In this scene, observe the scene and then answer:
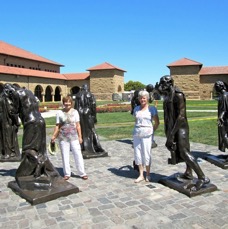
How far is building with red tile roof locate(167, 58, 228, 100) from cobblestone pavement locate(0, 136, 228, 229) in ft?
167

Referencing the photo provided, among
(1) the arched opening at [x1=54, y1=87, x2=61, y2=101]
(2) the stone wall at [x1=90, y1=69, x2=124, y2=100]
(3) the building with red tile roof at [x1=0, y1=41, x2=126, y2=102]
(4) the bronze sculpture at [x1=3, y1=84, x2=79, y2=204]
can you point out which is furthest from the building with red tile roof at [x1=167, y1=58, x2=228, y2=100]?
(4) the bronze sculpture at [x1=3, y1=84, x2=79, y2=204]

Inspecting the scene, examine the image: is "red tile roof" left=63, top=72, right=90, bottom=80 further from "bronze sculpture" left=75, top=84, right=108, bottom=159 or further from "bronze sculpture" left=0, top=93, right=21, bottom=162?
"bronze sculpture" left=75, top=84, right=108, bottom=159

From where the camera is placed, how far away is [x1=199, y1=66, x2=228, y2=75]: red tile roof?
2063 inches

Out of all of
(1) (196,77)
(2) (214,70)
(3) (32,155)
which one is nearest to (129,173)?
(3) (32,155)

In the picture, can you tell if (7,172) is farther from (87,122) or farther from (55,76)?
(55,76)

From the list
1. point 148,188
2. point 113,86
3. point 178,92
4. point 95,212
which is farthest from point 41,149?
point 113,86

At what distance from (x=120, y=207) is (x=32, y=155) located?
1.82 metres

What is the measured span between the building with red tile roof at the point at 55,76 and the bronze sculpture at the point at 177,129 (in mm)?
43205

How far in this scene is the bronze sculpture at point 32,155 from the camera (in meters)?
4.87

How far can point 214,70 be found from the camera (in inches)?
2130

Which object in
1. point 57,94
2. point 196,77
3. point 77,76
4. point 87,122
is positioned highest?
point 77,76

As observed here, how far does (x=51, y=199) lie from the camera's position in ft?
15.2

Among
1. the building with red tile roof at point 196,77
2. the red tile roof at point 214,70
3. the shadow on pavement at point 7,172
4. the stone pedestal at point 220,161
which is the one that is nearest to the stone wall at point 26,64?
the building with red tile roof at point 196,77

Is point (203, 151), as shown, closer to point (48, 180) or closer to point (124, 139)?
point (124, 139)
